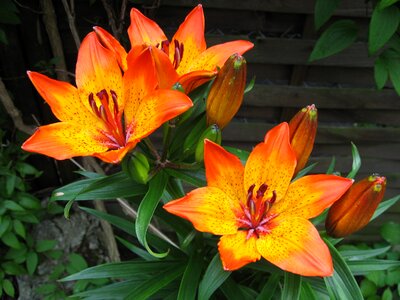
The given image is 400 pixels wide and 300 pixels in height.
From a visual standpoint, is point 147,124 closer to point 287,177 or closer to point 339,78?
point 287,177

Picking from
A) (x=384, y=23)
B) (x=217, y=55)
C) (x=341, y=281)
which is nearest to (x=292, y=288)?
(x=341, y=281)

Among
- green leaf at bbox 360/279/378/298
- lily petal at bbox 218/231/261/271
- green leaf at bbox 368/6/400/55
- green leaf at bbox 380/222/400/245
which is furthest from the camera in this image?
green leaf at bbox 380/222/400/245

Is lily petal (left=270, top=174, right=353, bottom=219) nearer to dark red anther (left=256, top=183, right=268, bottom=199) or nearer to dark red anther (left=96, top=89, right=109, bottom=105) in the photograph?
dark red anther (left=256, top=183, right=268, bottom=199)

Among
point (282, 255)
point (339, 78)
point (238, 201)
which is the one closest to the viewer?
point (282, 255)

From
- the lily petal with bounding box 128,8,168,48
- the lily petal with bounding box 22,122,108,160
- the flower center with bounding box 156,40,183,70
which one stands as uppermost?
the lily petal with bounding box 128,8,168,48

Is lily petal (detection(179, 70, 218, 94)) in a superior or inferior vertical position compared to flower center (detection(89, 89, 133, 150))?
superior

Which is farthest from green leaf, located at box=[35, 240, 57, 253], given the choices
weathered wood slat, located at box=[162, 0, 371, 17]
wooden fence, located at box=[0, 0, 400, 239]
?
weathered wood slat, located at box=[162, 0, 371, 17]

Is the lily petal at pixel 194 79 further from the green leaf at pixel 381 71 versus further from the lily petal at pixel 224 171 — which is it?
the green leaf at pixel 381 71

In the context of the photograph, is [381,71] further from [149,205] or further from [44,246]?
[44,246]

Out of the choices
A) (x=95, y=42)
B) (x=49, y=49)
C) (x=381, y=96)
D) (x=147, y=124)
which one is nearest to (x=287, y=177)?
A: (x=147, y=124)
